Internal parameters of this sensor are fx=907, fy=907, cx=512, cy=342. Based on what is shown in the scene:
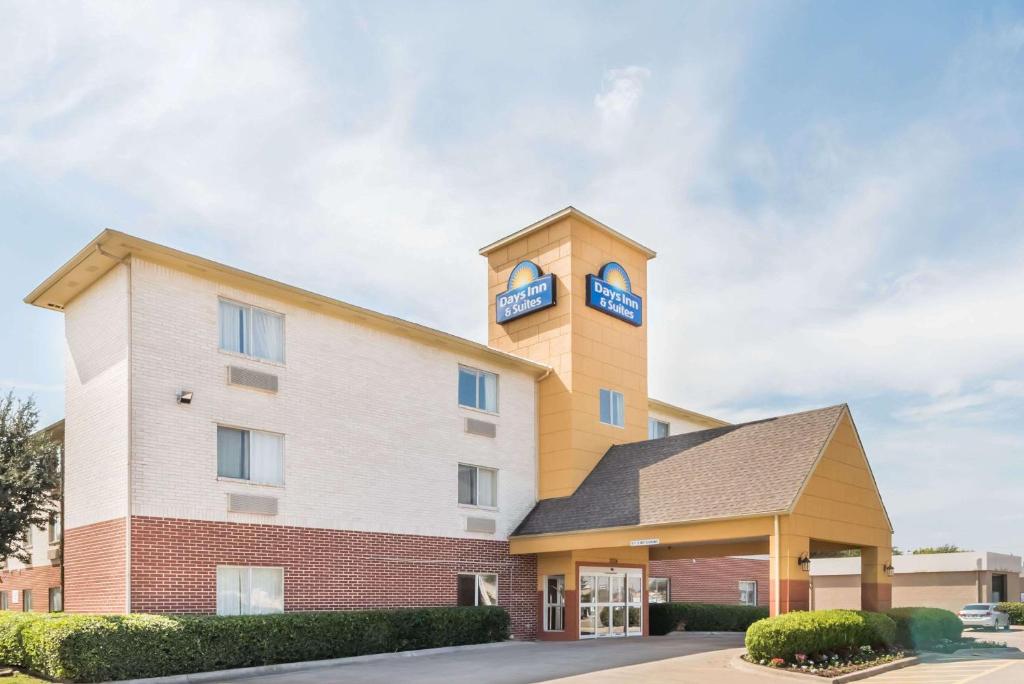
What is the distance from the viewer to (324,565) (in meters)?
21.3

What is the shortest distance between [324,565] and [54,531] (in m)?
8.71

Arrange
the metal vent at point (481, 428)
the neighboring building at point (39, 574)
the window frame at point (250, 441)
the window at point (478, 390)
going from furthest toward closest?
1. the window at point (478, 390)
2. the metal vent at point (481, 428)
3. the neighboring building at point (39, 574)
4. the window frame at point (250, 441)

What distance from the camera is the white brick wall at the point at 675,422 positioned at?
114 feet

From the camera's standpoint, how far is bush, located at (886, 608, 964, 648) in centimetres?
2233

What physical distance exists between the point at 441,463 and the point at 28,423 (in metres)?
10.8

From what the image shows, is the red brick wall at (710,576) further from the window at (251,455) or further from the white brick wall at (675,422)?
the window at (251,455)

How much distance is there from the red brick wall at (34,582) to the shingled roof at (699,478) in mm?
12768

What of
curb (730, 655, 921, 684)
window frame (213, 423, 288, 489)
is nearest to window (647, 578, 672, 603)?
curb (730, 655, 921, 684)

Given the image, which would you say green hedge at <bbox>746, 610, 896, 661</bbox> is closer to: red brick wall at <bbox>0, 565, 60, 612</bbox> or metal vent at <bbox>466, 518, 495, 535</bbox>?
metal vent at <bbox>466, 518, 495, 535</bbox>

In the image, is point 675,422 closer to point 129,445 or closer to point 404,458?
point 404,458

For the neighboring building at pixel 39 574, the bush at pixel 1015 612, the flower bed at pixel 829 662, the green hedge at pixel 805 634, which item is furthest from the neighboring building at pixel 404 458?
the bush at pixel 1015 612

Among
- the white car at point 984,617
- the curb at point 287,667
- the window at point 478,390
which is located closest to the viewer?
the curb at point 287,667

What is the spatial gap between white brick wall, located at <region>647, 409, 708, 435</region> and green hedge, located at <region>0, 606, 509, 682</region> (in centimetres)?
1476

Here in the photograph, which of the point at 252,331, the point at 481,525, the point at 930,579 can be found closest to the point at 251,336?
the point at 252,331
